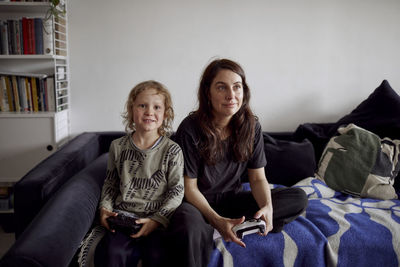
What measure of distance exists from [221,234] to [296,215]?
0.35 meters

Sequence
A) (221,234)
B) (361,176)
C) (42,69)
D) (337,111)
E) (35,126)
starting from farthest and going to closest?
(337,111), (42,69), (35,126), (361,176), (221,234)

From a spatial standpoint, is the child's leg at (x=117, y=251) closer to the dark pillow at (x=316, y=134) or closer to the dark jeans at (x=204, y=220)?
the dark jeans at (x=204, y=220)

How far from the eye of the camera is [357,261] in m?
1.32

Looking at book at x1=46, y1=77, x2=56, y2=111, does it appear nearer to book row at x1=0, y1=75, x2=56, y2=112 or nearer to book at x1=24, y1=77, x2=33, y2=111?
book row at x1=0, y1=75, x2=56, y2=112

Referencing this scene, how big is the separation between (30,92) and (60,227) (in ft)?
4.21

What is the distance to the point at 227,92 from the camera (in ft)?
4.51

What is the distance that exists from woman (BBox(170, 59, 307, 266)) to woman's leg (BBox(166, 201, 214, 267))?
73mm

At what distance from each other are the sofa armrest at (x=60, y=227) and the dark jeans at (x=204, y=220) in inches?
12.3

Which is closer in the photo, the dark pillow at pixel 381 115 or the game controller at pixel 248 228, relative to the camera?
the game controller at pixel 248 228

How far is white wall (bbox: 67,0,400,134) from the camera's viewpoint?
214cm

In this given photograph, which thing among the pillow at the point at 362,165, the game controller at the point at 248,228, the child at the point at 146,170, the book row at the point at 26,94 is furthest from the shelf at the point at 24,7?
the pillow at the point at 362,165

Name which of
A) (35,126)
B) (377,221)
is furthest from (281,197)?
(35,126)

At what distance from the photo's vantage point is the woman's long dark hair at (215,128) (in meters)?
1.42

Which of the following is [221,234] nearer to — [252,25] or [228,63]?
[228,63]
